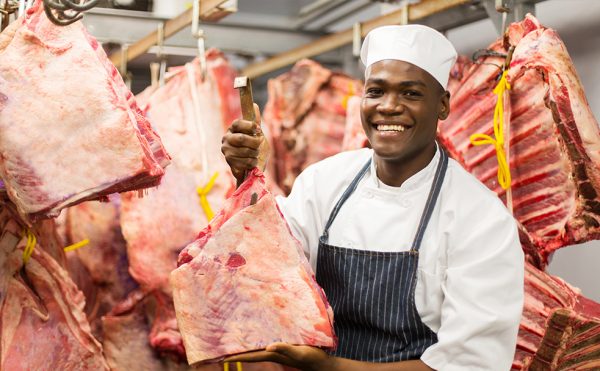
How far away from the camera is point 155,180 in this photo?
2.45 meters

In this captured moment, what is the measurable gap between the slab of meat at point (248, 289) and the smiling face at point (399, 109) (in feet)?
1.33

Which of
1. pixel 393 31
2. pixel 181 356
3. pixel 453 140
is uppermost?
pixel 393 31

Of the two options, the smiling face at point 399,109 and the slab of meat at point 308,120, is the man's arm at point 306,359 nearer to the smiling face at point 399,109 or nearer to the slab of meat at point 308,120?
the smiling face at point 399,109

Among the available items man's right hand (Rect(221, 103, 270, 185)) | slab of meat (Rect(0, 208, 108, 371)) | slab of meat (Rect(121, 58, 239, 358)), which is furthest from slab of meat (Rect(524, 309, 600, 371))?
slab of meat (Rect(0, 208, 108, 371))

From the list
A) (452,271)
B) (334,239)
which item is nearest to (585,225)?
(452,271)

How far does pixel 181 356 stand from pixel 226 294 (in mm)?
1056

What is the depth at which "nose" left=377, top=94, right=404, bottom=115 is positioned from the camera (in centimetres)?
251

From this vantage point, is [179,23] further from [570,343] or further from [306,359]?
[570,343]

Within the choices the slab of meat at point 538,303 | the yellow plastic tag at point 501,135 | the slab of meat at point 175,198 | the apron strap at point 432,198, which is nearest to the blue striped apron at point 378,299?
the apron strap at point 432,198

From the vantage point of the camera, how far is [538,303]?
9.36 feet

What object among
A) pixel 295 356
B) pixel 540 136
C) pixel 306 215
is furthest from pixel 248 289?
pixel 540 136

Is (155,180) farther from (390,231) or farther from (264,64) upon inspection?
(264,64)

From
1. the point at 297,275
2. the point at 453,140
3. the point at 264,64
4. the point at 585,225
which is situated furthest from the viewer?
the point at 264,64

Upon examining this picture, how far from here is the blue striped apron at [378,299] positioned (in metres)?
2.51
